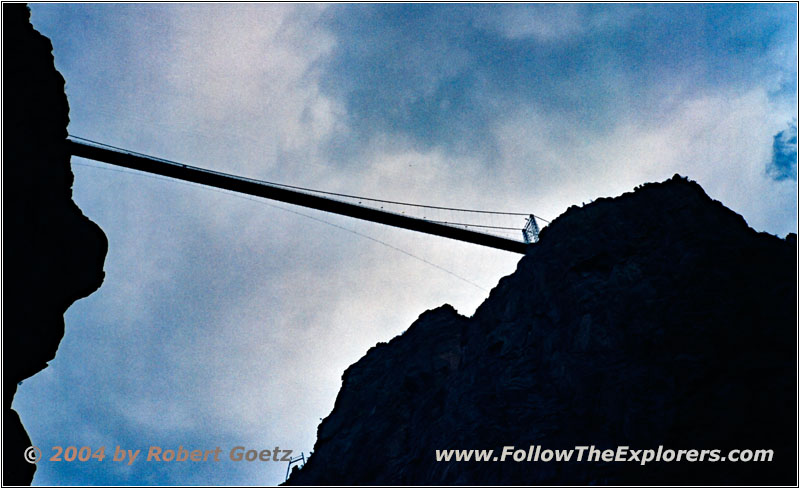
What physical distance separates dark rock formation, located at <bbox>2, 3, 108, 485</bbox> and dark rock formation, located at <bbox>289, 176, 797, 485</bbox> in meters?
13.7

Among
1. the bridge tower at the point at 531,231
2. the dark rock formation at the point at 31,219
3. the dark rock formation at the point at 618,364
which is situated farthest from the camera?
the bridge tower at the point at 531,231

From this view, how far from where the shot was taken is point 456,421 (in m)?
21.3

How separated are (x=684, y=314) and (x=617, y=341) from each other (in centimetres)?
249

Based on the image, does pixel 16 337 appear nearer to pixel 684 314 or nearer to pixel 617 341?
pixel 617 341

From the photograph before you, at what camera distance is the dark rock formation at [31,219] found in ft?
46.4

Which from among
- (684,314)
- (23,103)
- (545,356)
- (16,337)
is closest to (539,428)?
(545,356)

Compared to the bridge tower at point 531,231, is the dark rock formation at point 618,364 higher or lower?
lower

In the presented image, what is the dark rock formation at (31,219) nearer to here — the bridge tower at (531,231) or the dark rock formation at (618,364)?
the dark rock formation at (618,364)

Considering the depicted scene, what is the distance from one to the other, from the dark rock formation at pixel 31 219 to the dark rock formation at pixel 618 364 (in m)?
13.7

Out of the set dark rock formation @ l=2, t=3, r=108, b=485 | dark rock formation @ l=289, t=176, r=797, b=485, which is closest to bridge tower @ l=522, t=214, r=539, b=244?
dark rock formation @ l=289, t=176, r=797, b=485

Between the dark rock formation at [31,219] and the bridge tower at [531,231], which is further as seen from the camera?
the bridge tower at [531,231]

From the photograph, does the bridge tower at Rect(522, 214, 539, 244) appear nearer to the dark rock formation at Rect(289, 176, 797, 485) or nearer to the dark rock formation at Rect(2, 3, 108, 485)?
the dark rock formation at Rect(289, 176, 797, 485)

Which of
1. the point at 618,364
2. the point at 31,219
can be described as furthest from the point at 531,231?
the point at 31,219

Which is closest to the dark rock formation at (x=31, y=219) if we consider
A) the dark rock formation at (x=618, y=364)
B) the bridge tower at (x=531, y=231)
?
the dark rock formation at (x=618, y=364)
